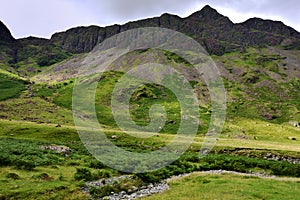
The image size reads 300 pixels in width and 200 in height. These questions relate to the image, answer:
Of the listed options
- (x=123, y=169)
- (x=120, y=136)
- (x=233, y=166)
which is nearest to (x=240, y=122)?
(x=120, y=136)

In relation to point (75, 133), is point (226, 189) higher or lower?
higher

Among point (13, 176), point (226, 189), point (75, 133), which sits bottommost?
point (75, 133)

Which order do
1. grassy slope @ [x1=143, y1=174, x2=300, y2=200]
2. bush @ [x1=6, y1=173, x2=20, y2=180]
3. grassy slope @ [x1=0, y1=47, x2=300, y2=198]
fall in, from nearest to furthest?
grassy slope @ [x1=143, y1=174, x2=300, y2=200] → bush @ [x1=6, y1=173, x2=20, y2=180] → grassy slope @ [x1=0, y1=47, x2=300, y2=198]

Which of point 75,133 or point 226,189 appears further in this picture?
point 75,133

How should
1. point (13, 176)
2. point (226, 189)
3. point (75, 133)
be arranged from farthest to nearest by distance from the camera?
point (75, 133), point (226, 189), point (13, 176)

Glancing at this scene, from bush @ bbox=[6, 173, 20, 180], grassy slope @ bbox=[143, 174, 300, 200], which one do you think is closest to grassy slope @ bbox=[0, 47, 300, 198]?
bush @ bbox=[6, 173, 20, 180]

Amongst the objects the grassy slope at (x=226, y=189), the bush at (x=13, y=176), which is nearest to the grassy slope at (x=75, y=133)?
the bush at (x=13, y=176)

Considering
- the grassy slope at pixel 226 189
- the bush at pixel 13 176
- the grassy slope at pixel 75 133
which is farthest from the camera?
the grassy slope at pixel 75 133

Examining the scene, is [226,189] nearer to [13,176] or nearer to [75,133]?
[13,176]

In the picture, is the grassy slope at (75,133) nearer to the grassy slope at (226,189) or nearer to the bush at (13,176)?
the bush at (13,176)

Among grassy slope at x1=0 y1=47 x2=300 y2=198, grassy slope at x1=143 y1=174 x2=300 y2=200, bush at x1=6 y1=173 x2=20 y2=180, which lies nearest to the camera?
grassy slope at x1=143 y1=174 x2=300 y2=200

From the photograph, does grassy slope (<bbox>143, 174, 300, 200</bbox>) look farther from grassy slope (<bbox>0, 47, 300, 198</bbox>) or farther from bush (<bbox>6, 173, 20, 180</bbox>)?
bush (<bbox>6, 173, 20, 180</bbox>)

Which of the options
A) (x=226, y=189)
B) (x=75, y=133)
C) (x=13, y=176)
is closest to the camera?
(x=13, y=176)

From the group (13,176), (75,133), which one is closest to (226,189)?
(13,176)
